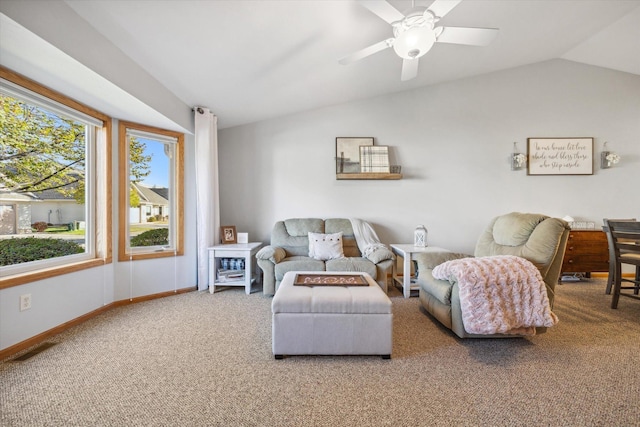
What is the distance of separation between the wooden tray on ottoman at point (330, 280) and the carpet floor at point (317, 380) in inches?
20.2

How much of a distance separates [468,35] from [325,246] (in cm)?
245

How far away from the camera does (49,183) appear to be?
2396mm

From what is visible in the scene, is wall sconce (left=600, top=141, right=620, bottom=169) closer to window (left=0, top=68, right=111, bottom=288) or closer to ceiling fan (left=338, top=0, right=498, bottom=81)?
ceiling fan (left=338, top=0, right=498, bottom=81)

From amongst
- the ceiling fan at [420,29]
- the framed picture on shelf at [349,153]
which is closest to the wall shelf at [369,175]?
the framed picture on shelf at [349,153]

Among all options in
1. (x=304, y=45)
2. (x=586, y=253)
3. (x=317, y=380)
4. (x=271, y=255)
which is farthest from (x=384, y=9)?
(x=586, y=253)

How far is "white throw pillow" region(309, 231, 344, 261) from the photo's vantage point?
3320mm

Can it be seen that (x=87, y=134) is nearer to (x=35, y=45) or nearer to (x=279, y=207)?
(x=35, y=45)

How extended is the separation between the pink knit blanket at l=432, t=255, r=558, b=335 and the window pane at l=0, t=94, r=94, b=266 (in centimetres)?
353

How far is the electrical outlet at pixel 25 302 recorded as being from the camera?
200cm

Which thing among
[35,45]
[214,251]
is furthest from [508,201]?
[35,45]

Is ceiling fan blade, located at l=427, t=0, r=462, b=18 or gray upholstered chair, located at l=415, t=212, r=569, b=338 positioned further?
gray upholstered chair, located at l=415, t=212, r=569, b=338

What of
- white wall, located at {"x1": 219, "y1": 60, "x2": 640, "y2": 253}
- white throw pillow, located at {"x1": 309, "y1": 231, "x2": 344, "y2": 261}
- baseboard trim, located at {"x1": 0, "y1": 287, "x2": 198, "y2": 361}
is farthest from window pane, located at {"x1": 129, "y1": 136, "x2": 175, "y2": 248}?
white throw pillow, located at {"x1": 309, "y1": 231, "x2": 344, "y2": 261}

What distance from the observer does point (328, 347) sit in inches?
72.3

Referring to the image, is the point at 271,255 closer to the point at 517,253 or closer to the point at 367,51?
the point at 367,51
